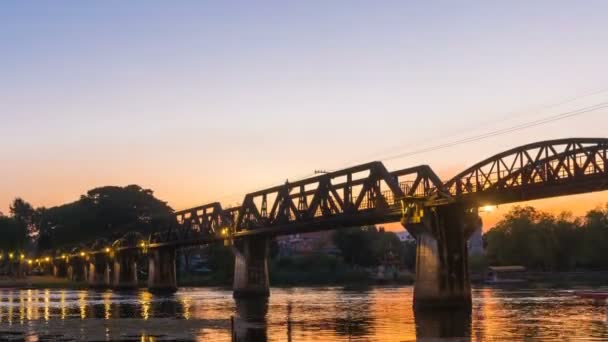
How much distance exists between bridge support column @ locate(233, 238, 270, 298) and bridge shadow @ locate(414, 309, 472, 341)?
57595mm

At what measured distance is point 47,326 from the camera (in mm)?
69438

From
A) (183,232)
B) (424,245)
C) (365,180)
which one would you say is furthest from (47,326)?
(183,232)

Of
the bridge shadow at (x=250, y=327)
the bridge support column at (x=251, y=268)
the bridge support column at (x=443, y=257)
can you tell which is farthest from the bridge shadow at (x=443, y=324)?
the bridge support column at (x=251, y=268)

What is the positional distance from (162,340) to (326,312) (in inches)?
1504

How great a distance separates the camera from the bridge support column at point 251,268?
466 feet

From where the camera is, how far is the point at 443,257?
91.6m

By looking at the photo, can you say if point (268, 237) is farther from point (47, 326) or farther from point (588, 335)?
point (588, 335)

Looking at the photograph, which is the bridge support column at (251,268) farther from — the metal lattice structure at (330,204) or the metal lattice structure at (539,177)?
the metal lattice structure at (539,177)

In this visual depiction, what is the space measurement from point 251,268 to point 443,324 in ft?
259

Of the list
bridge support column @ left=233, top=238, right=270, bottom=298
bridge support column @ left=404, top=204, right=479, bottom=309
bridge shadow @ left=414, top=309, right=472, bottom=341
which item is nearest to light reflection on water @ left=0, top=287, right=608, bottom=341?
bridge shadow @ left=414, top=309, right=472, bottom=341

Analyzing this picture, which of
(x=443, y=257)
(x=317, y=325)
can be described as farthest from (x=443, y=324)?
(x=443, y=257)

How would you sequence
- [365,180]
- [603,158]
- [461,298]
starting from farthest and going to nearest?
[365,180] < [461,298] < [603,158]

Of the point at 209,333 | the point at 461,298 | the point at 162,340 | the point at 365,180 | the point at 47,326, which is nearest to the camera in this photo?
the point at 162,340

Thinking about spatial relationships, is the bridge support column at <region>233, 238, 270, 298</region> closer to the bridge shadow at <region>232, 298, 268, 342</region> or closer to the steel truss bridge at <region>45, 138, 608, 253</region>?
the steel truss bridge at <region>45, 138, 608, 253</region>
